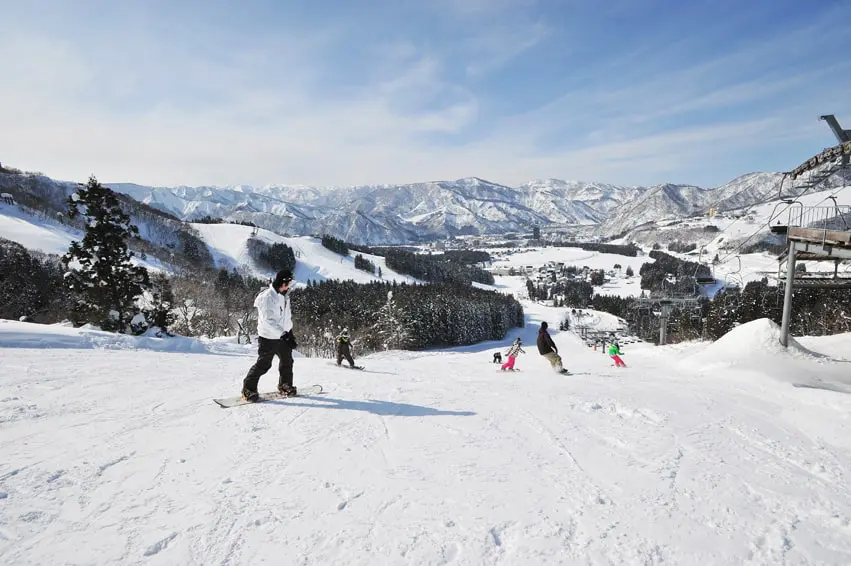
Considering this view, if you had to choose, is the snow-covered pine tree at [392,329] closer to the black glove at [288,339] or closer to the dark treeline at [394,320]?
the dark treeline at [394,320]

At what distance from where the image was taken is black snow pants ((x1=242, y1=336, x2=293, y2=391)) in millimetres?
7285

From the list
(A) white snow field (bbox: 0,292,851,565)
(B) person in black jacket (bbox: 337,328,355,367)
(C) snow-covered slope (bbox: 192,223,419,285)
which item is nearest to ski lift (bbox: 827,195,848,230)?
(A) white snow field (bbox: 0,292,851,565)

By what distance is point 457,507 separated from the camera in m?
3.93

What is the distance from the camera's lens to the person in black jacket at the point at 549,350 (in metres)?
13.8

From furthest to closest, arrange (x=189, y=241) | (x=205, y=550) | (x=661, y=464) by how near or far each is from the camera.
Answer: (x=189, y=241) → (x=661, y=464) → (x=205, y=550)

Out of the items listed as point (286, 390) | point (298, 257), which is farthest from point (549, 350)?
point (298, 257)

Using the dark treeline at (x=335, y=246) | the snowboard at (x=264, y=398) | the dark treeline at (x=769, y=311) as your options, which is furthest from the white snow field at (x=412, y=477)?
the dark treeline at (x=335, y=246)

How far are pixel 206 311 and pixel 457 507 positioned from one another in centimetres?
4776

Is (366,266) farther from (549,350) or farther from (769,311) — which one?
(549,350)

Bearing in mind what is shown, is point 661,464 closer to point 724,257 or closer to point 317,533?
point 317,533

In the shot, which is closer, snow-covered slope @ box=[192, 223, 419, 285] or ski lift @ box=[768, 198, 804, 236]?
ski lift @ box=[768, 198, 804, 236]

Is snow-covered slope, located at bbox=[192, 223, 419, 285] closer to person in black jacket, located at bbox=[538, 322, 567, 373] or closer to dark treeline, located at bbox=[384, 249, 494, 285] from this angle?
dark treeline, located at bbox=[384, 249, 494, 285]

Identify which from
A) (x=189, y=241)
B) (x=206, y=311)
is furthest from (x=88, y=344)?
(x=189, y=241)

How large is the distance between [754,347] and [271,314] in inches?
576
